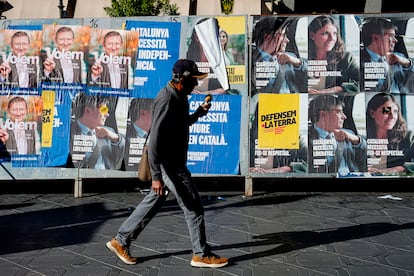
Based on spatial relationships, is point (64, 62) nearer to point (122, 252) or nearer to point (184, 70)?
point (184, 70)

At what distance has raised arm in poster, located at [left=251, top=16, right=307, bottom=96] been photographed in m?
8.15

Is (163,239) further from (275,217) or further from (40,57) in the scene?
(40,57)

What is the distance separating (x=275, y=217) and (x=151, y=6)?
7.83 meters

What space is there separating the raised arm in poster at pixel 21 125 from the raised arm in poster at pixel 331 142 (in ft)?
12.8

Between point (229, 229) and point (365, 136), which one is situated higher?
point (365, 136)

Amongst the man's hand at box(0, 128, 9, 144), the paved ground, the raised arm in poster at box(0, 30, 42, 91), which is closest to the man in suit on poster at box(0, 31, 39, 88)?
the raised arm in poster at box(0, 30, 42, 91)

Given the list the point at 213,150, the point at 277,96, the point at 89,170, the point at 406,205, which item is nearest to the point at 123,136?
the point at 89,170

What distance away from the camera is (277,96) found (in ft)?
26.8

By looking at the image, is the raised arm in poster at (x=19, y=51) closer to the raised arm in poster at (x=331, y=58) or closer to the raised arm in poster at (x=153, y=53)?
the raised arm in poster at (x=153, y=53)

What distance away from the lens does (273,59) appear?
817 centimetres

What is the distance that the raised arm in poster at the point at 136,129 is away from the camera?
325 inches

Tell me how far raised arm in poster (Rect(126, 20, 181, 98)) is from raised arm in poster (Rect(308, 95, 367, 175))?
6.94ft

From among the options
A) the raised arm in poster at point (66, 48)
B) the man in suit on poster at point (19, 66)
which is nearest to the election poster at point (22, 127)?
the man in suit on poster at point (19, 66)

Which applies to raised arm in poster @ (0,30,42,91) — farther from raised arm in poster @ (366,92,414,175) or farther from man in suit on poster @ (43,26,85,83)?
raised arm in poster @ (366,92,414,175)
